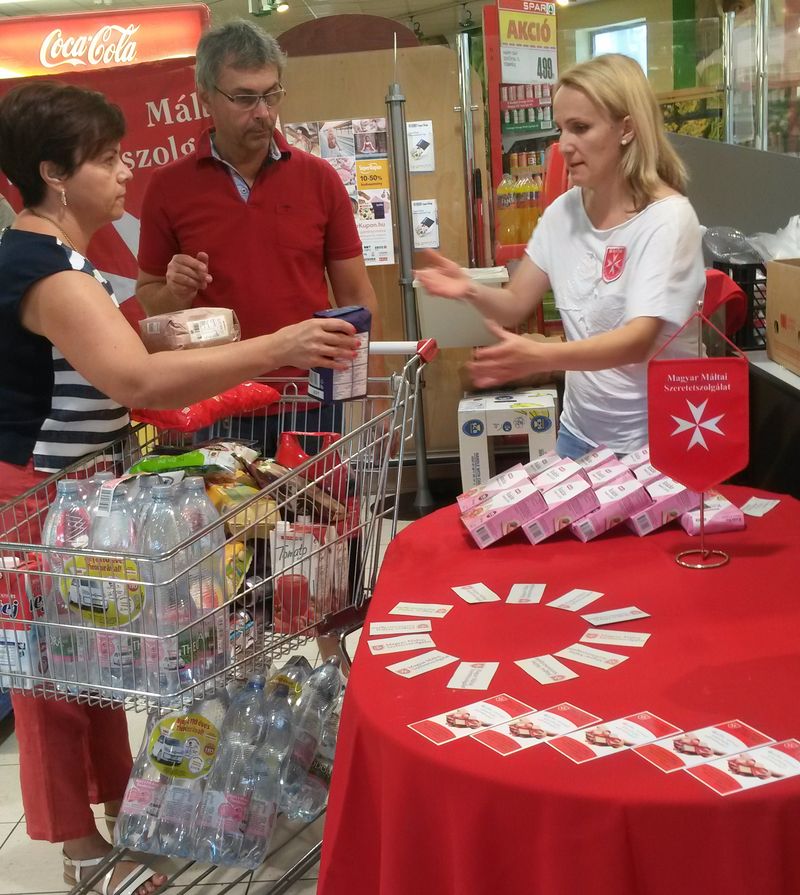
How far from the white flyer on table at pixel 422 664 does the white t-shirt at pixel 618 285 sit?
1.10m

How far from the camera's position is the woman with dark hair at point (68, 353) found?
1.89 meters

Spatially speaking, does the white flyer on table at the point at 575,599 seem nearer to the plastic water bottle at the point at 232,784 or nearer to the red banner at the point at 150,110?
the plastic water bottle at the point at 232,784

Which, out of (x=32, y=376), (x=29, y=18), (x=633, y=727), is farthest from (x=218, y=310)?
(x=29, y=18)

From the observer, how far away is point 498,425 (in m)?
4.89

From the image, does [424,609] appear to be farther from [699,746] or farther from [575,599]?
[699,746]

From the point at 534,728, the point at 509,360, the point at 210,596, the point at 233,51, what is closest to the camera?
the point at 534,728

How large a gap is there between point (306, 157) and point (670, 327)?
1.28 metres

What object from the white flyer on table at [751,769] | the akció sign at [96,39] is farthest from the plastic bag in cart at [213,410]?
the akció sign at [96,39]

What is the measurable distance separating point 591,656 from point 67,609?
97 centimetres

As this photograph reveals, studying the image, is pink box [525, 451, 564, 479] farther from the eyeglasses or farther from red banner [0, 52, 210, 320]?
red banner [0, 52, 210, 320]

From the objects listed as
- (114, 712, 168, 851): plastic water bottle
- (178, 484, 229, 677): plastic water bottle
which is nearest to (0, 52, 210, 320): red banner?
(114, 712, 168, 851): plastic water bottle

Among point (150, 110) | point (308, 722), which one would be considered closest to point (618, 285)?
point (308, 722)

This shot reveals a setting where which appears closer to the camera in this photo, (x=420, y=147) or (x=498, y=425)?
(x=498, y=425)

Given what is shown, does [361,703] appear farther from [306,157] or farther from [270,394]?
[306,157]
